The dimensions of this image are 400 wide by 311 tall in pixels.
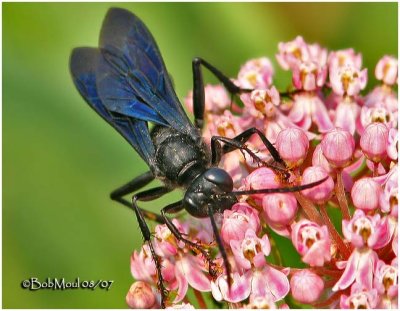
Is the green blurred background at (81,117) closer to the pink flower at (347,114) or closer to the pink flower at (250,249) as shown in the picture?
the pink flower at (347,114)

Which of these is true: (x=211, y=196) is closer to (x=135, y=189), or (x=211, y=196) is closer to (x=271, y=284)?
(x=271, y=284)

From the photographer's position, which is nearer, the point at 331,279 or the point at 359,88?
the point at 331,279

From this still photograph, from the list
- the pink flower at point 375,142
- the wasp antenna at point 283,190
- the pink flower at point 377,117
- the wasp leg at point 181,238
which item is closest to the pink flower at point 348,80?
the pink flower at point 377,117

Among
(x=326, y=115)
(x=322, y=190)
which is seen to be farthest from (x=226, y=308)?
(x=326, y=115)

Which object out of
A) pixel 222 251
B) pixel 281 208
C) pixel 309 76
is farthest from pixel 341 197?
pixel 309 76

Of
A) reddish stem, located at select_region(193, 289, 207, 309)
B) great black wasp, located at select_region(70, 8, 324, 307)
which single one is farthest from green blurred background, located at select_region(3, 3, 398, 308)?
reddish stem, located at select_region(193, 289, 207, 309)

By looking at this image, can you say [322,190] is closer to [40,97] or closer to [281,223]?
[281,223]
